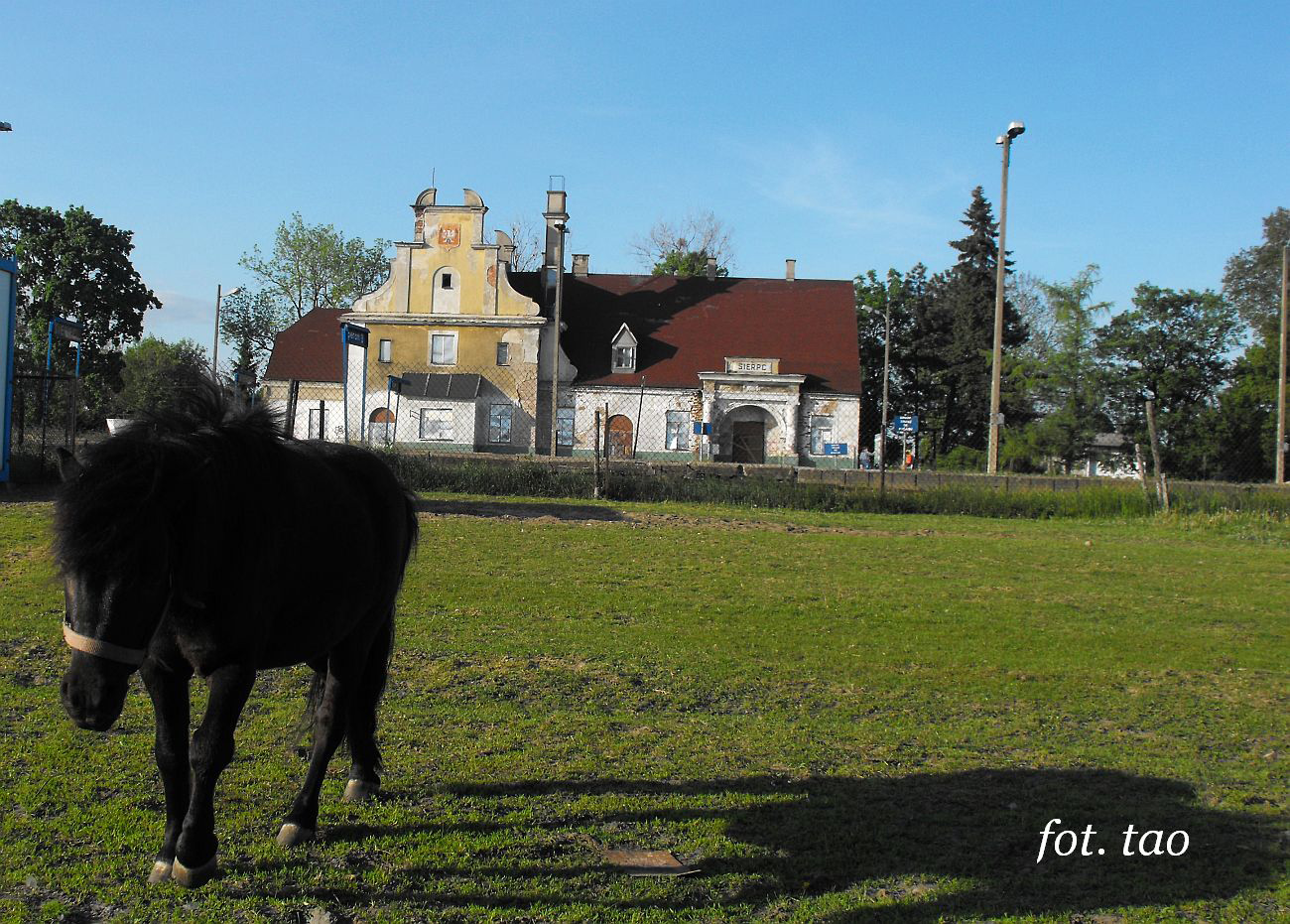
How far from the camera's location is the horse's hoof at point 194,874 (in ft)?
12.2

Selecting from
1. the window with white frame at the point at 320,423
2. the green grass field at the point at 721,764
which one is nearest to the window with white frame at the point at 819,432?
the window with white frame at the point at 320,423

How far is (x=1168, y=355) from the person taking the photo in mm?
48438

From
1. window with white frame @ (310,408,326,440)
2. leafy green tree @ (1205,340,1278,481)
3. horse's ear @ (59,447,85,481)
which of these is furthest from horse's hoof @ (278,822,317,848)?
leafy green tree @ (1205,340,1278,481)

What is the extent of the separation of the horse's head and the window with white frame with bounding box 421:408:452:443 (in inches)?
1594

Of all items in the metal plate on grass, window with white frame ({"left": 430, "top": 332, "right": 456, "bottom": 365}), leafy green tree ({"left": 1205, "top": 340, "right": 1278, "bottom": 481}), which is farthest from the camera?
window with white frame ({"left": 430, "top": 332, "right": 456, "bottom": 365})

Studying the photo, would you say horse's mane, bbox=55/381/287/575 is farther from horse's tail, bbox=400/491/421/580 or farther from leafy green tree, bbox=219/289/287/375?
leafy green tree, bbox=219/289/287/375

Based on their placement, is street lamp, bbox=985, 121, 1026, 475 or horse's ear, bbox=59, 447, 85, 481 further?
street lamp, bbox=985, 121, 1026, 475

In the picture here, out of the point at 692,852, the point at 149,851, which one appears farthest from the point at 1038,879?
the point at 149,851

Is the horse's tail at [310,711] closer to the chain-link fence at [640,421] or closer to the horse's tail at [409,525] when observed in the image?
the horse's tail at [409,525]

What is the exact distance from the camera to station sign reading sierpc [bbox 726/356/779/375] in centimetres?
4531

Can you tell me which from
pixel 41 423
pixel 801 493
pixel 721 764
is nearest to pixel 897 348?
pixel 801 493

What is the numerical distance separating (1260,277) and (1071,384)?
25.0m

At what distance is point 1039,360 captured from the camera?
157ft

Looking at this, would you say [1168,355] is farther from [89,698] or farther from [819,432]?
[89,698]
